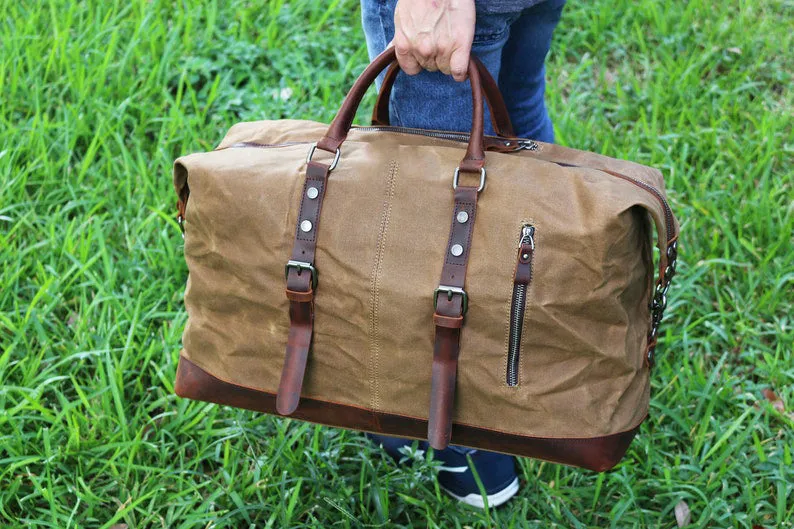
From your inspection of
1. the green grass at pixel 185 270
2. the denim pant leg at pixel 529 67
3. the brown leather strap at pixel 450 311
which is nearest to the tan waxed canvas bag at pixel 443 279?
the brown leather strap at pixel 450 311

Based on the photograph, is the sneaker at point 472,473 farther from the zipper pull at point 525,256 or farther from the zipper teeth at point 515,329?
the zipper pull at point 525,256

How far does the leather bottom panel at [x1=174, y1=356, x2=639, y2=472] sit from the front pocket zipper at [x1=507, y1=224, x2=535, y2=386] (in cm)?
21

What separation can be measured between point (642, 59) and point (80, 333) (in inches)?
95.2

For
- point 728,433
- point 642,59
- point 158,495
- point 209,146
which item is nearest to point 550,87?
point 642,59

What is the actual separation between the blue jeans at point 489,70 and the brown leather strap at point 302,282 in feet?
0.89

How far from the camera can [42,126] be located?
2.81 m

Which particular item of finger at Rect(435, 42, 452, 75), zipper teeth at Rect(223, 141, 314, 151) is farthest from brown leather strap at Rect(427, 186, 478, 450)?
zipper teeth at Rect(223, 141, 314, 151)

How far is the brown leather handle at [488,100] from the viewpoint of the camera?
162cm

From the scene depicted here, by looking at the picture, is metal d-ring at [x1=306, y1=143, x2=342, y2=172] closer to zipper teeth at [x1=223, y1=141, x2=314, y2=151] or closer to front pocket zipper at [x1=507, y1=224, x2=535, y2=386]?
zipper teeth at [x1=223, y1=141, x2=314, y2=151]

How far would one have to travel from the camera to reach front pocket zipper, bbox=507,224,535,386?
5.01 ft

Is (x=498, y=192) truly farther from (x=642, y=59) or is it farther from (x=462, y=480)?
(x=642, y=59)

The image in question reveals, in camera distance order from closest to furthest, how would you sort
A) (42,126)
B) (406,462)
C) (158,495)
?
(158,495), (406,462), (42,126)

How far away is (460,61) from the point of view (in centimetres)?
153

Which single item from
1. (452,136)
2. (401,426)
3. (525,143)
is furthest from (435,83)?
(401,426)
